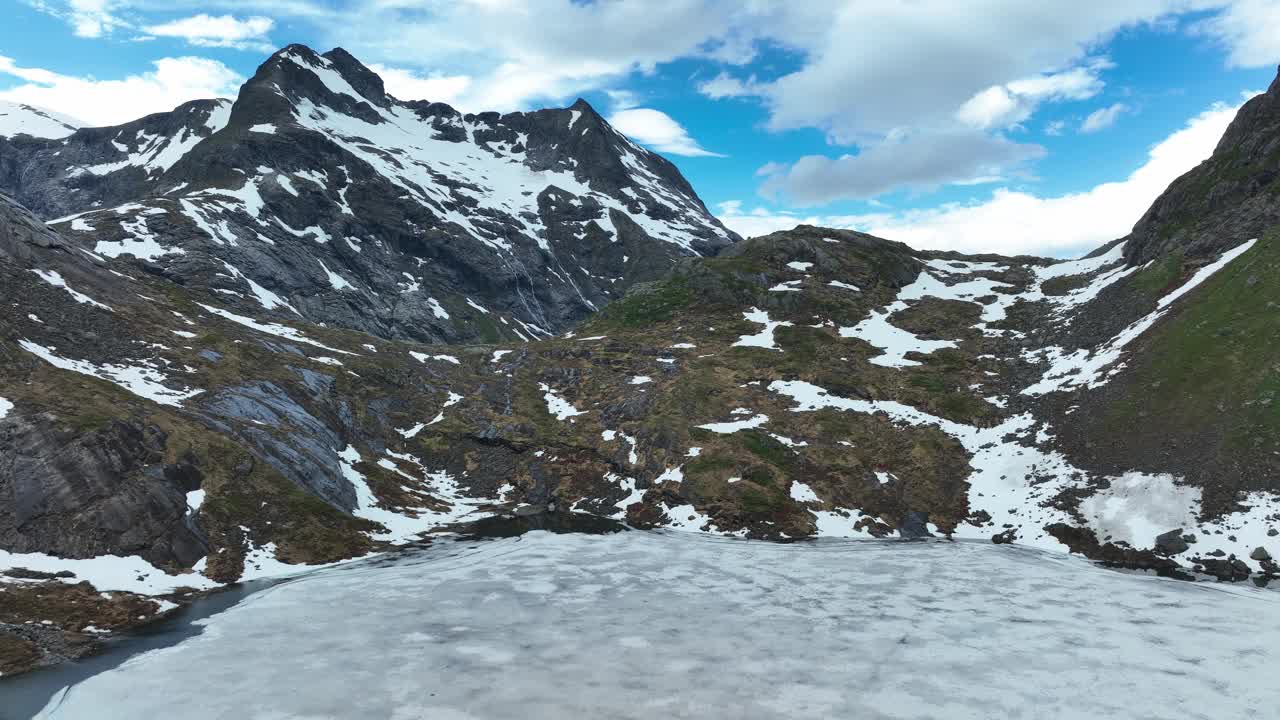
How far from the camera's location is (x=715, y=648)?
23.8 metres

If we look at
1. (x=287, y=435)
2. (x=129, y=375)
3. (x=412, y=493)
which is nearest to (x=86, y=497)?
(x=287, y=435)

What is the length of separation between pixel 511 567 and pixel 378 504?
20231 mm

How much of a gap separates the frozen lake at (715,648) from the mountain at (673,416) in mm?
7602

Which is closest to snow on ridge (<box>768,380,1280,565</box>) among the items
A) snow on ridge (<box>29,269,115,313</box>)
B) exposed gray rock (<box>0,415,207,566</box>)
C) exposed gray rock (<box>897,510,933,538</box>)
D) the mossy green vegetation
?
exposed gray rock (<box>897,510,933,538</box>)

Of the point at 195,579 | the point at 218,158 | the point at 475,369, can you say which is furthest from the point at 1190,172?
the point at 218,158

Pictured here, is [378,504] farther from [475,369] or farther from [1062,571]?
[1062,571]

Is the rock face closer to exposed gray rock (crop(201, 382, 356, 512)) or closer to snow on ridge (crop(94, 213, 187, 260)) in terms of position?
exposed gray rock (crop(201, 382, 356, 512))

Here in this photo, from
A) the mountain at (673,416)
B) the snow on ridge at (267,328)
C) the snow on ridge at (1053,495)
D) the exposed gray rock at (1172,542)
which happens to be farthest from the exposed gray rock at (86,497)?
the exposed gray rock at (1172,542)

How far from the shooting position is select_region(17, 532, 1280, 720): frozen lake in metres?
19.2

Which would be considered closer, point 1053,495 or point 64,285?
point 1053,495

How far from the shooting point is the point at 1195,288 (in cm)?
6306

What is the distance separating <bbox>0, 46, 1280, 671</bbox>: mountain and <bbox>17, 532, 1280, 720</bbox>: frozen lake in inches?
299

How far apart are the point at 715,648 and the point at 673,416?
4272cm

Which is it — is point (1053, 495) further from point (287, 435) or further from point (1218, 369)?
point (287, 435)
